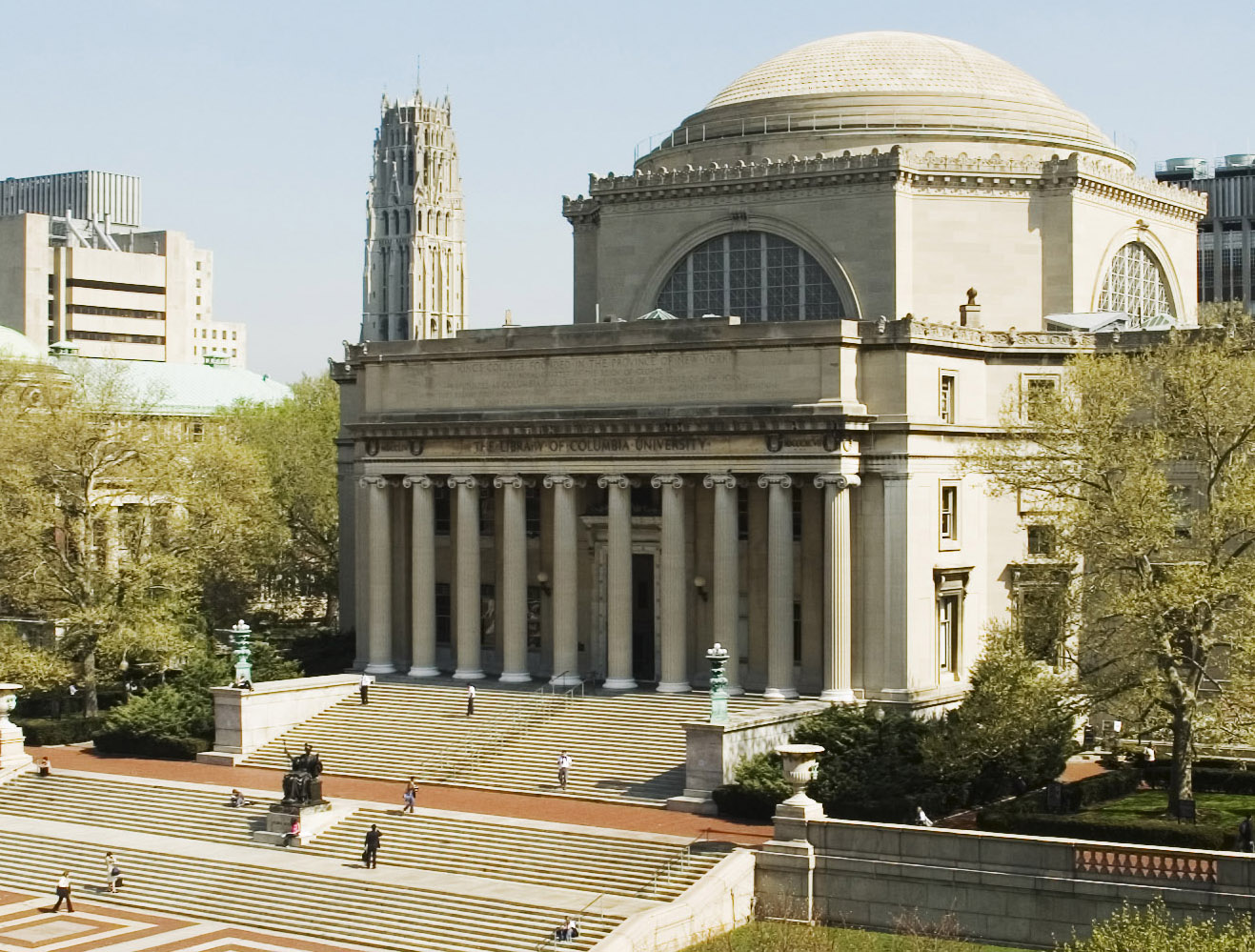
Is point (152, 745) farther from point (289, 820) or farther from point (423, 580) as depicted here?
point (289, 820)

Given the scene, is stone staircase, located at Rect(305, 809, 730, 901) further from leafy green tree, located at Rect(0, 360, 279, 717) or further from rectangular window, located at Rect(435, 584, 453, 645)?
leafy green tree, located at Rect(0, 360, 279, 717)

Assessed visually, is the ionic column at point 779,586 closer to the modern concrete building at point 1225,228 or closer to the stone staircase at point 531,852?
the stone staircase at point 531,852

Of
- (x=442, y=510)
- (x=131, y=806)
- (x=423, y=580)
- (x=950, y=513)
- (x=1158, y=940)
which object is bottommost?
(x=131, y=806)

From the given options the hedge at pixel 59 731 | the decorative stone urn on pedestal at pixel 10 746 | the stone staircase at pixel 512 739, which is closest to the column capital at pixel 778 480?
the stone staircase at pixel 512 739

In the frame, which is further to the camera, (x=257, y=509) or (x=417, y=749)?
(x=257, y=509)

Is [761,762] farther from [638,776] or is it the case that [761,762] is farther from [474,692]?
[474,692]

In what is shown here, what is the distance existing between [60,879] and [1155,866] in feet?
99.4

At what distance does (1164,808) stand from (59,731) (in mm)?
40861

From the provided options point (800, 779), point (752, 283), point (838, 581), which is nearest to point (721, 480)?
point (838, 581)

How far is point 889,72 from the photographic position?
8519 cm

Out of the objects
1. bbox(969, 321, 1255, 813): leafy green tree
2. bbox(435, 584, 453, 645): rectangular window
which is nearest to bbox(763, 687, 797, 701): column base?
bbox(969, 321, 1255, 813): leafy green tree

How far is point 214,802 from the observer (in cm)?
6519

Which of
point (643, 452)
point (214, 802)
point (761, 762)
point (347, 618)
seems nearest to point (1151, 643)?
point (761, 762)

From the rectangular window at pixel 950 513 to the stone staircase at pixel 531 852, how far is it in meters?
20.2
